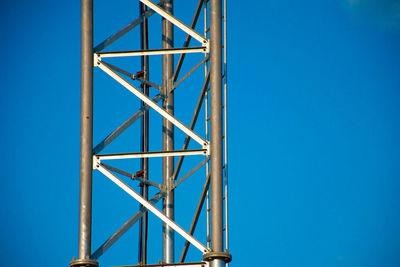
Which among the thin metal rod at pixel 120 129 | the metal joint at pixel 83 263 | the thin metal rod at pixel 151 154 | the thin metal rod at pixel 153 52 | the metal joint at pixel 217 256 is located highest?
the thin metal rod at pixel 153 52

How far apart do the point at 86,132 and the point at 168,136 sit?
141 inches

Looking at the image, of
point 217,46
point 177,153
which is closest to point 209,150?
point 177,153

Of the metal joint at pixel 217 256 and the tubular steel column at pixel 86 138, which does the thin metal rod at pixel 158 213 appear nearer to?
the metal joint at pixel 217 256

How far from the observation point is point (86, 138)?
54.3 feet

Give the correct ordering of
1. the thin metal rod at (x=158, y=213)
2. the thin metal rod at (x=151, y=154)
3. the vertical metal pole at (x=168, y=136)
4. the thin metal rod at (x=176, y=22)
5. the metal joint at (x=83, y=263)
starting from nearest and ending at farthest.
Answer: the metal joint at (x=83, y=263)
the thin metal rod at (x=158, y=213)
the thin metal rod at (x=151, y=154)
the thin metal rod at (x=176, y=22)
the vertical metal pole at (x=168, y=136)

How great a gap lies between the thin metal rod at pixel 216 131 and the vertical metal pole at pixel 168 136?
2.99 meters

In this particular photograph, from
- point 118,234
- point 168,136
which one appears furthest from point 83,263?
point 168,136

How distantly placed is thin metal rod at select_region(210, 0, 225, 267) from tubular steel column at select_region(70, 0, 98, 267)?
7.75 ft

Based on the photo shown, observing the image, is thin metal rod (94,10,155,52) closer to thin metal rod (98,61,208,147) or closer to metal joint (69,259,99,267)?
thin metal rod (98,61,208,147)

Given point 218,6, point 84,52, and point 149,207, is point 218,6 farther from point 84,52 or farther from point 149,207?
point 149,207

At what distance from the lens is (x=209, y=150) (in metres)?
16.7

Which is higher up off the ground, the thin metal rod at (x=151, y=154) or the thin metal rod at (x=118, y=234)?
the thin metal rod at (x=151, y=154)

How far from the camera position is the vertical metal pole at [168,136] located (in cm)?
1914

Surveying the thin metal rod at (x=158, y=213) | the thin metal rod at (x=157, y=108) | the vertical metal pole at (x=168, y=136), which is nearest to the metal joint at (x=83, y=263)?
the thin metal rod at (x=158, y=213)
